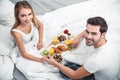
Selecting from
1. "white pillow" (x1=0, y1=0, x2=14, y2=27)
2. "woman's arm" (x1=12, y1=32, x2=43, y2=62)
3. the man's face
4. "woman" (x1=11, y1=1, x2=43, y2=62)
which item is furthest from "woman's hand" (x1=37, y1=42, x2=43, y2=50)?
the man's face

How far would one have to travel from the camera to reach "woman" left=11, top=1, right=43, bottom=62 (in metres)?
1.68

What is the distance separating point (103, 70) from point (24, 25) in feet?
2.33

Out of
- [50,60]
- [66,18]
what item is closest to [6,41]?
[50,60]

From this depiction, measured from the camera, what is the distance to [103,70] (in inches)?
55.7

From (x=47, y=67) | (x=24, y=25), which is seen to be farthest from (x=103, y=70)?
(x=24, y=25)

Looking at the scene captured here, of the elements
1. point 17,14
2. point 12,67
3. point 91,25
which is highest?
point 91,25

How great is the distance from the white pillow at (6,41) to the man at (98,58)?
1.63ft

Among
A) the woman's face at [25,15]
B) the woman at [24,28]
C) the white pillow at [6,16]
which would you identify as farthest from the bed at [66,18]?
the woman's face at [25,15]

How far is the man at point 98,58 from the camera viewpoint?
136 centimetres

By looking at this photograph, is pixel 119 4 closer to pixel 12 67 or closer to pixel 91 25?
pixel 91 25

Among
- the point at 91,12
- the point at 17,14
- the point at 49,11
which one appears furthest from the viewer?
the point at 49,11

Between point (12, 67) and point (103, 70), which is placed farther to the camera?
point (12, 67)

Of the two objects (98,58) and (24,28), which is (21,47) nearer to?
(24,28)

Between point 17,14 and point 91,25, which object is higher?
point 91,25
